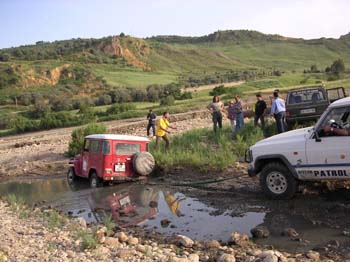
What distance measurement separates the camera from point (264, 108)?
19234mm

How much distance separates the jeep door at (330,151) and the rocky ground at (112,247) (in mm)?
2407

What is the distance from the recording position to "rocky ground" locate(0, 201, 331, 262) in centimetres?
797

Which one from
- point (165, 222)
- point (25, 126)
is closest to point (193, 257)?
point (165, 222)

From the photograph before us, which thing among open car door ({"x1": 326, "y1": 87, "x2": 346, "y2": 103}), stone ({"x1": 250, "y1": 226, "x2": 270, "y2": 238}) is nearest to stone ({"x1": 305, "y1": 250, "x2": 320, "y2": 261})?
stone ({"x1": 250, "y1": 226, "x2": 270, "y2": 238})

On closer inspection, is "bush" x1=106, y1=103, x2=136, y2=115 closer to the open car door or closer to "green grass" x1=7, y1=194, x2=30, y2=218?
the open car door

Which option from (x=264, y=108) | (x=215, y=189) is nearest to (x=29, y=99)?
(x=264, y=108)

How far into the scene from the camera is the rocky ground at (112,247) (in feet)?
26.2

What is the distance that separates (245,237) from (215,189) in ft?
15.8

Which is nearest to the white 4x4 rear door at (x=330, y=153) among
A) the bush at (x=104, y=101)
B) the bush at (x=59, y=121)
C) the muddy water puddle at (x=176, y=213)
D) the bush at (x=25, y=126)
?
the muddy water puddle at (x=176, y=213)

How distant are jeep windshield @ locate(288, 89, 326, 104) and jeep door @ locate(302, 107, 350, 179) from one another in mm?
8819

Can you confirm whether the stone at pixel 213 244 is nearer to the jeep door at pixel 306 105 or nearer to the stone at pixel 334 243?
the stone at pixel 334 243

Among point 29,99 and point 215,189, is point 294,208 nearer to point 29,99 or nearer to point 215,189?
point 215,189

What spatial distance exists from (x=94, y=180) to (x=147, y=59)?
92102 mm

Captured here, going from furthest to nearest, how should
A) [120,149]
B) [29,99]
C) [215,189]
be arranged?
[29,99]
[120,149]
[215,189]
